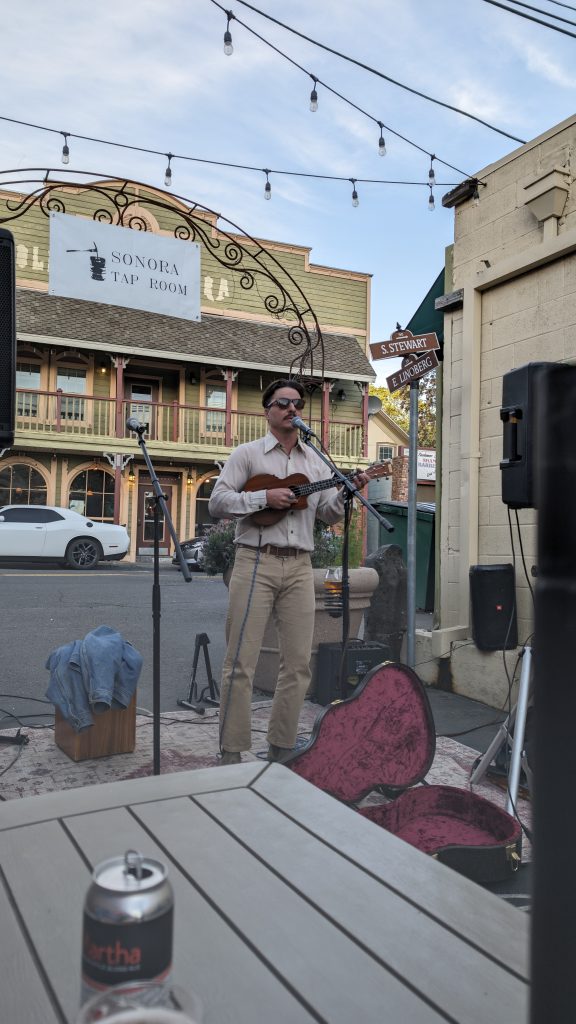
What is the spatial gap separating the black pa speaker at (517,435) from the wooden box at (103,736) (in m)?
2.18

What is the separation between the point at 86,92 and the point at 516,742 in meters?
5.46

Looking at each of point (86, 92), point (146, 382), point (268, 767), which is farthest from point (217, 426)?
point (268, 767)

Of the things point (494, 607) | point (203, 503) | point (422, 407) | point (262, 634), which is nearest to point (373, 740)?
point (262, 634)

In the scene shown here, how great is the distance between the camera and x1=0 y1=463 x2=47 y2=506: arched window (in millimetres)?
19141

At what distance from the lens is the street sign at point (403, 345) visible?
5.05 metres

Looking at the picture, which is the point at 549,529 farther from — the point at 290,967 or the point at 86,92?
the point at 86,92

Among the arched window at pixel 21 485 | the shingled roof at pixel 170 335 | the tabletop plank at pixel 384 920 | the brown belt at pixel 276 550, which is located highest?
the shingled roof at pixel 170 335

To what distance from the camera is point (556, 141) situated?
15.6 ft

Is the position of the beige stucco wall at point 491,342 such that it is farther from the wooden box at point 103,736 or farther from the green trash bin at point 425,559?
the green trash bin at point 425,559

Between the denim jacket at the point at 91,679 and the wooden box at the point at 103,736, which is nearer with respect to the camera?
the denim jacket at the point at 91,679

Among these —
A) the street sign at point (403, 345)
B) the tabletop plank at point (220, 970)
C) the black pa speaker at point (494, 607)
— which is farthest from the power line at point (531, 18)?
the tabletop plank at point (220, 970)

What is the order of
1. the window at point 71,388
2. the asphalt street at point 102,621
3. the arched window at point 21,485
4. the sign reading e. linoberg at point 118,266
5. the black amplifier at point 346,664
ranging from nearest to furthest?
the black amplifier at point 346,664 < the sign reading e. linoberg at point 118,266 < the asphalt street at point 102,621 < the arched window at point 21,485 < the window at point 71,388

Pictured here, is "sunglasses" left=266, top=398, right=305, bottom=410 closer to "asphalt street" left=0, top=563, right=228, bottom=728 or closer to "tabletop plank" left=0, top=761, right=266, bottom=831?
"tabletop plank" left=0, top=761, right=266, bottom=831

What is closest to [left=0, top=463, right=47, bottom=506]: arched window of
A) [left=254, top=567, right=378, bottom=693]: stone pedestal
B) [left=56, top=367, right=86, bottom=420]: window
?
[left=56, top=367, right=86, bottom=420]: window
